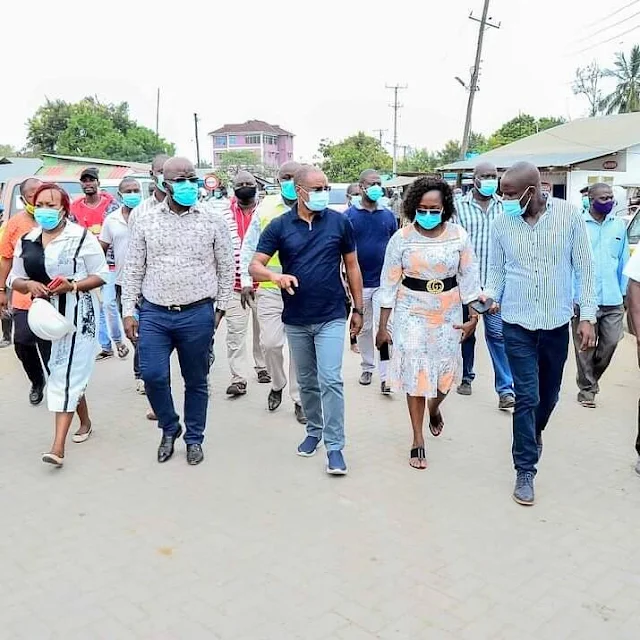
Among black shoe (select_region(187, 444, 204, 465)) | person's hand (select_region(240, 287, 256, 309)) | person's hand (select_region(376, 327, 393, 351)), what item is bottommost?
black shoe (select_region(187, 444, 204, 465))

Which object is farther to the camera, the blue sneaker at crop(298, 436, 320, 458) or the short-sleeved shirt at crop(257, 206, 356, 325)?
the blue sneaker at crop(298, 436, 320, 458)

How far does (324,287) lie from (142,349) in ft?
3.95

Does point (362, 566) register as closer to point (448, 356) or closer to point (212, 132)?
point (448, 356)

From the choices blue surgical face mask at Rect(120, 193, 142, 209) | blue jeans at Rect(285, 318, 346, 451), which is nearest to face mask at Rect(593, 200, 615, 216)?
blue jeans at Rect(285, 318, 346, 451)

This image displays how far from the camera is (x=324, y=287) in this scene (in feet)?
14.6

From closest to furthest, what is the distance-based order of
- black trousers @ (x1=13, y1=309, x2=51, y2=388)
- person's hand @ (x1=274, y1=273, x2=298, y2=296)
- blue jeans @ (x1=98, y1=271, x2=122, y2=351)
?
person's hand @ (x1=274, y1=273, x2=298, y2=296), black trousers @ (x1=13, y1=309, x2=51, y2=388), blue jeans @ (x1=98, y1=271, x2=122, y2=351)

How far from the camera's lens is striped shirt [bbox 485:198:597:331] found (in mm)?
4023

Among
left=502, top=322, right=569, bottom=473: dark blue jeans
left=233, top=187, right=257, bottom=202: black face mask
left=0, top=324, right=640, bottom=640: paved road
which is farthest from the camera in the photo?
left=233, top=187, right=257, bottom=202: black face mask

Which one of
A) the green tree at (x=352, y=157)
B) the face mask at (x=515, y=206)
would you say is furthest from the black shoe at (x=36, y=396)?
the green tree at (x=352, y=157)

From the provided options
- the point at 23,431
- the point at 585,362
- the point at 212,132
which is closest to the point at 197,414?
the point at 23,431

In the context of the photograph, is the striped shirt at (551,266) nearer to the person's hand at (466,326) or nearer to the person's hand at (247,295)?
the person's hand at (466,326)

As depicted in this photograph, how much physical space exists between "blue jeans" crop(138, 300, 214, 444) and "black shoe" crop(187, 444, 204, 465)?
0.03 meters

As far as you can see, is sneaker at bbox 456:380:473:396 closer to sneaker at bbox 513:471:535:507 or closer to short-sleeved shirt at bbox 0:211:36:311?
sneaker at bbox 513:471:535:507

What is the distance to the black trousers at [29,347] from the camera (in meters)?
5.09
